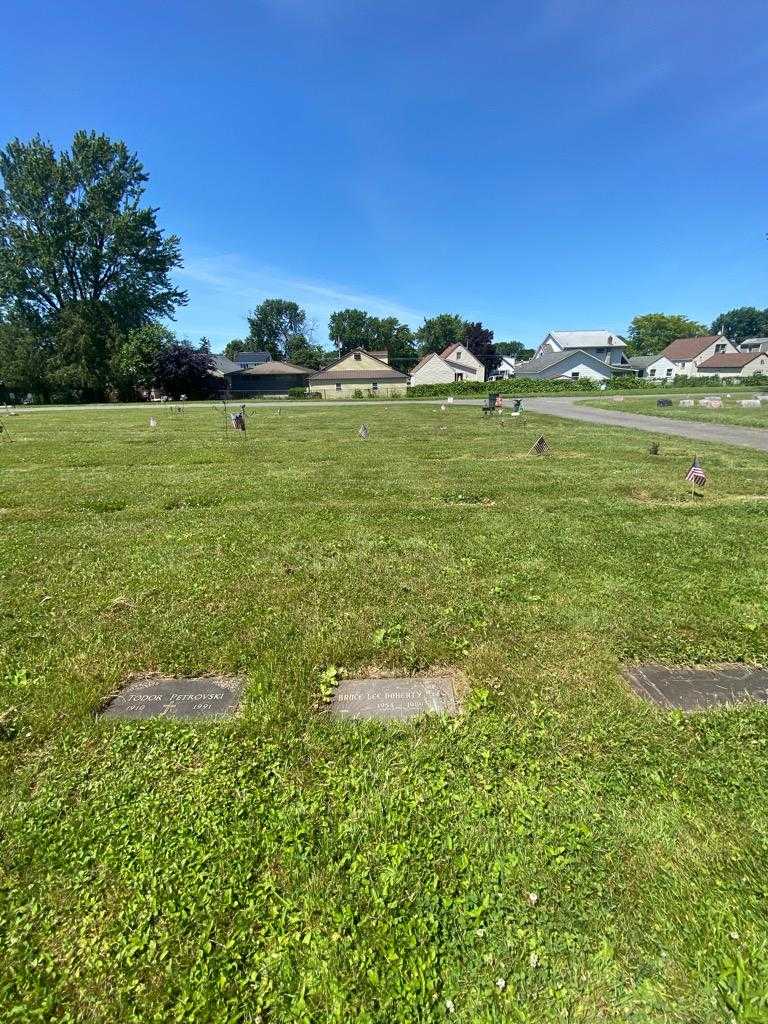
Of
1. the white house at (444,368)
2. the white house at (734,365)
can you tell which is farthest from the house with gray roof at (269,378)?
the white house at (734,365)

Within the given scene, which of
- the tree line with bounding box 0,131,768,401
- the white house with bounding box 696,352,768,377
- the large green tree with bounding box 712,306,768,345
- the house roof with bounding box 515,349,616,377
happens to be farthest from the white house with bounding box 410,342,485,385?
the large green tree with bounding box 712,306,768,345

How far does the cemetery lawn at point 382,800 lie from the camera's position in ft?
4.66

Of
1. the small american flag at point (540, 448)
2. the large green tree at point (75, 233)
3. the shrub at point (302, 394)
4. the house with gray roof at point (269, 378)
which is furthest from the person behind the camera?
the house with gray roof at point (269, 378)

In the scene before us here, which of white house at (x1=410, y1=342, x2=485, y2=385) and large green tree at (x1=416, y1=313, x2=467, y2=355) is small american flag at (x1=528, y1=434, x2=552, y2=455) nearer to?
white house at (x1=410, y1=342, x2=485, y2=385)

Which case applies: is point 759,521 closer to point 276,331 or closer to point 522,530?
point 522,530

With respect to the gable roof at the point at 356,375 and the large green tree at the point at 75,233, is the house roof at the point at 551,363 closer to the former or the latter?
the gable roof at the point at 356,375

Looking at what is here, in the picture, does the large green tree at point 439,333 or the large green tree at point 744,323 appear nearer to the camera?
the large green tree at point 439,333

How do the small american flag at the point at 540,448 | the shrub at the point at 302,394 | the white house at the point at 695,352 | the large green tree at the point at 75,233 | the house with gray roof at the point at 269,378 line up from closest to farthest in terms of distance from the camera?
the small american flag at the point at 540,448
the large green tree at the point at 75,233
the shrub at the point at 302,394
the house with gray roof at the point at 269,378
the white house at the point at 695,352

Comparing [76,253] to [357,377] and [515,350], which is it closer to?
[357,377]

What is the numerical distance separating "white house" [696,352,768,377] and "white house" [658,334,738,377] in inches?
48.5

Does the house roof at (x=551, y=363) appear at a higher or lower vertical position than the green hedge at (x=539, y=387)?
higher

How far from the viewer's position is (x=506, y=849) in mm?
1804

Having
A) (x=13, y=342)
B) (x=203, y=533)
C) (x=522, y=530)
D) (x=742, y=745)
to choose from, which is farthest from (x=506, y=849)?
(x=13, y=342)

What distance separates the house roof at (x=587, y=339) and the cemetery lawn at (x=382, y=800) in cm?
7128
